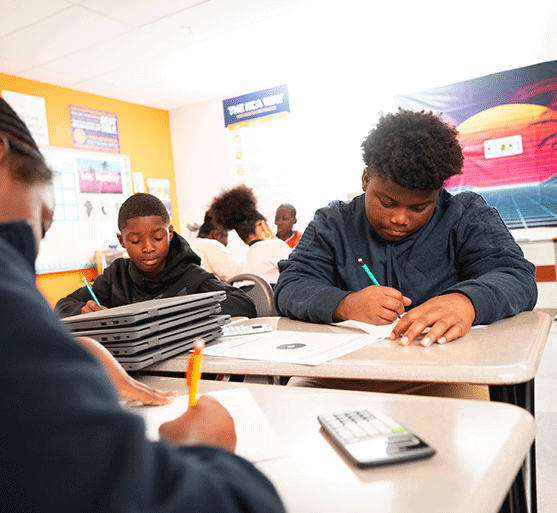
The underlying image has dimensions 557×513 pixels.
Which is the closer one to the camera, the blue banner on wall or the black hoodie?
the black hoodie

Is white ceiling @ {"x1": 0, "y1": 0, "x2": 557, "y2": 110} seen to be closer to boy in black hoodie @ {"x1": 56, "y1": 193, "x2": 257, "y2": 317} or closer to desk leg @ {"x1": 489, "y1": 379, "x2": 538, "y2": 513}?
boy in black hoodie @ {"x1": 56, "y1": 193, "x2": 257, "y2": 317}

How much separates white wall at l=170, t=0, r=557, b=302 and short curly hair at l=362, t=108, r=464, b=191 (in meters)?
2.49

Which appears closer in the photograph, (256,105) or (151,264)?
(151,264)

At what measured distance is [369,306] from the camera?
1.17 meters

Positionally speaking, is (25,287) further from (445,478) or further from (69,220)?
(69,220)

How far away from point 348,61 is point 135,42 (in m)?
2.02

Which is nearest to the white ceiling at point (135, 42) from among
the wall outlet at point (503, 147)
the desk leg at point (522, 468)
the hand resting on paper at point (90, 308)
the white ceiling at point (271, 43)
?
the white ceiling at point (271, 43)

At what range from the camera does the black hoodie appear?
1.86 metres

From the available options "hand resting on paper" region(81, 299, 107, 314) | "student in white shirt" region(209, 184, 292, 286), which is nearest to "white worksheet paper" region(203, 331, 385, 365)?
"hand resting on paper" region(81, 299, 107, 314)

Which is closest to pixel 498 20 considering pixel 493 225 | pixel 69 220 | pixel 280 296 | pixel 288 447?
pixel 493 225

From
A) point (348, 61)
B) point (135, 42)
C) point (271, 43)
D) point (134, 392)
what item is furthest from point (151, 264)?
point (348, 61)

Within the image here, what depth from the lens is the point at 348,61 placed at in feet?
15.9

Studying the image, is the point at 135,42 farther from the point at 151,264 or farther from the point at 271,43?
the point at 151,264

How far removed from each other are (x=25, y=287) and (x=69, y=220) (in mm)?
4895
